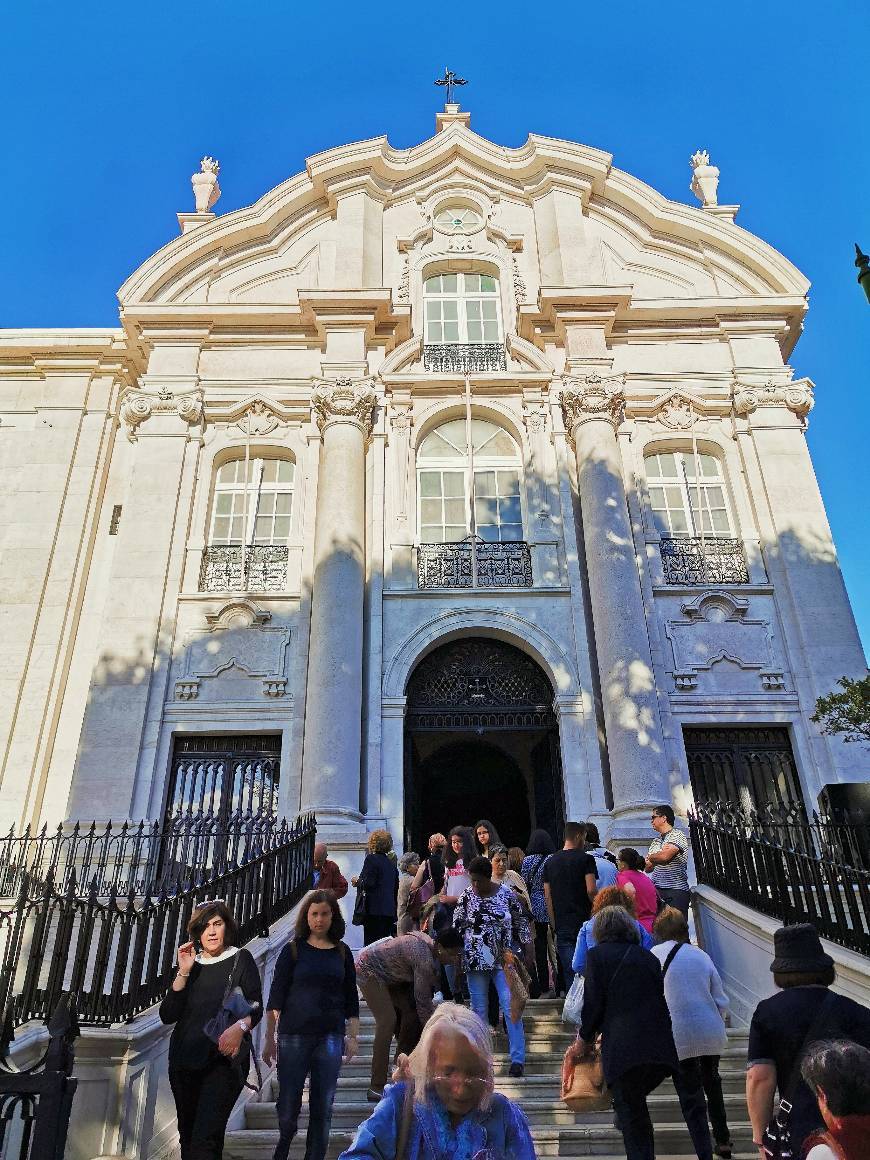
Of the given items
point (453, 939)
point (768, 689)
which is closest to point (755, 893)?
point (453, 939)

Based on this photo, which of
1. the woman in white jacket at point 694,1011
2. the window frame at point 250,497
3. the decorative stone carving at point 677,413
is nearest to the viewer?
the woman in white jacket at point 694,1011

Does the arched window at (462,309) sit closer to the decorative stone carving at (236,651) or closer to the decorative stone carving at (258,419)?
the decorative stone carving at (258,419)

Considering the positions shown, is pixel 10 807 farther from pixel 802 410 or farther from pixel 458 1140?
pixel 802 410

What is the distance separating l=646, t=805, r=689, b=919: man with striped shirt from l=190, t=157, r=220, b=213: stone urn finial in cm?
1662

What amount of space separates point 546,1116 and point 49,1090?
129 inches

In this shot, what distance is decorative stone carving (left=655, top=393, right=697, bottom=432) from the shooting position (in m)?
16.0

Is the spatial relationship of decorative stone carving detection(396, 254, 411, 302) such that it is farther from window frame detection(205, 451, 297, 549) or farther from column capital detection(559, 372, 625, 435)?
window frame detection(205, 451, 297, 549)

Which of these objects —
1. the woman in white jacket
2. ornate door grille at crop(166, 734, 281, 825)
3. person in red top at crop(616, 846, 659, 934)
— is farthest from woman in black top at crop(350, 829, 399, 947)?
ornate door grille at crop(166, 734, 281, 825)

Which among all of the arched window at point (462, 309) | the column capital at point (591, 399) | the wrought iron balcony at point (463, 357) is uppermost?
the arched window at point (462, 309)

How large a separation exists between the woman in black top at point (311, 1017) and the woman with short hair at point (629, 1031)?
1314mm

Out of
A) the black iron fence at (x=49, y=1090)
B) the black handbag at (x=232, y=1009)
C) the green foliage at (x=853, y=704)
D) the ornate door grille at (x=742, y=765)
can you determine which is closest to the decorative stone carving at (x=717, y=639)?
the ornate door grille at (x=742, y=765)

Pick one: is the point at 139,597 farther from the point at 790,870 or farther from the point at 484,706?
the point at 790,870

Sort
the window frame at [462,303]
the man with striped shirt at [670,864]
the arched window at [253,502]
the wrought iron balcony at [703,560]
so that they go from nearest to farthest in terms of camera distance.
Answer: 1. the man with striped shirt at [670,864]
2. the wrought iron balcony at [703,560]
3. the arched window at [253,502]
4. the window frame at [462,303]

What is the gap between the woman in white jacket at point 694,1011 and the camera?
4770 millimetres
